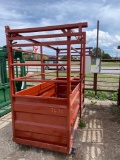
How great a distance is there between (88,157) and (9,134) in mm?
1701

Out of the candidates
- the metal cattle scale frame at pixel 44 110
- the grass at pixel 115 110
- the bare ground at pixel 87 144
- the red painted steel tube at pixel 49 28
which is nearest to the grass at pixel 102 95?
the grass at pixel 115 110

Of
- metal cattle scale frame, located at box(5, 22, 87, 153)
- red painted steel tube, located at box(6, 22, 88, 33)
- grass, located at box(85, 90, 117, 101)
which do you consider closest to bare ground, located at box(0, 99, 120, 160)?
metal cattle scale frame, located at box(5, 22, 87, 153)

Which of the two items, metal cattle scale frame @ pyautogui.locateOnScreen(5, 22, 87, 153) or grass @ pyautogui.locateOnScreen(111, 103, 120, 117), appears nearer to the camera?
metal cattle scale frame @ pyautogui.locateOnScreen(5, 22, 87, 153)

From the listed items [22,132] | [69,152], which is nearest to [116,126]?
[69,152]

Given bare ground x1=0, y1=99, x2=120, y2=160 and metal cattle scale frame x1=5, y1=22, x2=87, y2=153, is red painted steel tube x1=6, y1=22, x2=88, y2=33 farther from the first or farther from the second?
bare ground x1=0, y1=99, x2=120, y2=160

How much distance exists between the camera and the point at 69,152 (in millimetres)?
2283

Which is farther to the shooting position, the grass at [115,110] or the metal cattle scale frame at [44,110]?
the grass at [115,110]

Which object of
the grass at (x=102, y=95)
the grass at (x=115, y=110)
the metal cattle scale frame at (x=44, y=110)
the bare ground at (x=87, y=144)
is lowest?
the bare ground at (x=87, y=144)

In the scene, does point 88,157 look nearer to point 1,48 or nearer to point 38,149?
point 38,149

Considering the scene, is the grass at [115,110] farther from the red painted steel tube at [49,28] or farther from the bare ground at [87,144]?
the red painted steel tube at [49,28]

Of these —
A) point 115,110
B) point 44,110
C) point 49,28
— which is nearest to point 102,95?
point 115,110

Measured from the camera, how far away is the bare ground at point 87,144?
93.2 inches

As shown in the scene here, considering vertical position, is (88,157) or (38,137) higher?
(38,137)

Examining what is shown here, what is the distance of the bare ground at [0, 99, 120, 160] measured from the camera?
237cm
